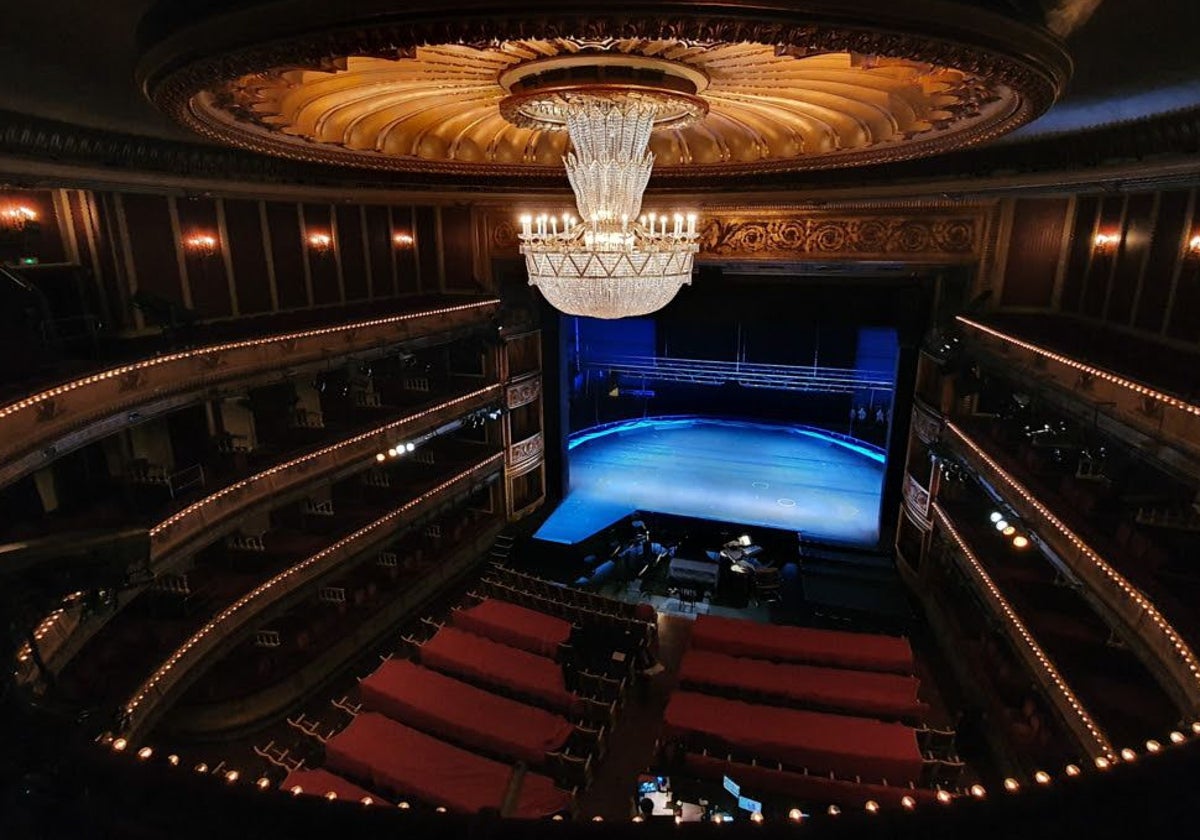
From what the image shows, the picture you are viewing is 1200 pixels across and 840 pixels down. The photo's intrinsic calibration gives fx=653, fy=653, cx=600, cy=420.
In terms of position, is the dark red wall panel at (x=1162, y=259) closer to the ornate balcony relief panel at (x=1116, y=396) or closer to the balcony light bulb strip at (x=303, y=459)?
the ornate balcony relief panel at (x=1116, y=396)

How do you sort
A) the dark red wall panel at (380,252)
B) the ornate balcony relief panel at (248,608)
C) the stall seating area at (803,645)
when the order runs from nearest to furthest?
the ornate balcony relief panel at (248,608)
the stall seating area at (803,645)
the dark red wall panel at (380,252)

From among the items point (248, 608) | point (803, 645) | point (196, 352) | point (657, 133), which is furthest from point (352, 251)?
point (803, 645)

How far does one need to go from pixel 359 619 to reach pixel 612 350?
40.2 feet

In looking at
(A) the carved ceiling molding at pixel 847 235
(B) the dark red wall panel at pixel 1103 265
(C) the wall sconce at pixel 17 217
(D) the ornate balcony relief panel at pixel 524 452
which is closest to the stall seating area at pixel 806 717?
(B) the dark red wall panel at pixel 1103 265

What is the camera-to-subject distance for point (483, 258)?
14.7 metres

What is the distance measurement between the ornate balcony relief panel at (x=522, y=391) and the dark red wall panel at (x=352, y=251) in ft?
12.4

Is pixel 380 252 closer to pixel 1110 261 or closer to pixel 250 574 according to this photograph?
Answer: pixel 250 574

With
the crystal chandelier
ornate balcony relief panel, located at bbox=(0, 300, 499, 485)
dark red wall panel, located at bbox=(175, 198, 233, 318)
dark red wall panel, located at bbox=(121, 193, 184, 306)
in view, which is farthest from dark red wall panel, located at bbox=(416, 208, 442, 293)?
the crystal chandelier

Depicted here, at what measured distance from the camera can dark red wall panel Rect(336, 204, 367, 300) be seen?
1323 centimetres

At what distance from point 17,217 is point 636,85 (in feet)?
27.4

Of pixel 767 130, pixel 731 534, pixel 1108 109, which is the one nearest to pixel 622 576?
pixel 731 534

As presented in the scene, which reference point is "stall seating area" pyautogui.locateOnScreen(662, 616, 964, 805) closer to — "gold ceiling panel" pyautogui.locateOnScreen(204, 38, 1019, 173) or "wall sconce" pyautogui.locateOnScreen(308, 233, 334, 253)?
"gold ceiling panel" pyautogui.locateOnScreen(204, 38, 1019, 173)

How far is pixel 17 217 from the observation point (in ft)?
27.2

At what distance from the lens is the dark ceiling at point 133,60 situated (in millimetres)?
3338
